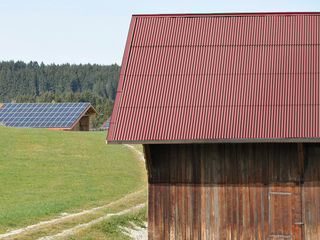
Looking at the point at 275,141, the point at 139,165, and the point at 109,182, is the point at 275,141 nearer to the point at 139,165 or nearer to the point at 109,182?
the point at 109,182

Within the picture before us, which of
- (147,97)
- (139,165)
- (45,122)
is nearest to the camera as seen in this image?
(147,97)

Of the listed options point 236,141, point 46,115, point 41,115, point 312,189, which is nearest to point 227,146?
point 236,141

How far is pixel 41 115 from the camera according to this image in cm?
6178

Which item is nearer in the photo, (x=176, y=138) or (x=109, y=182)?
(x=176, y=138)

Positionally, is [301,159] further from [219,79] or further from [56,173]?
[56,173]

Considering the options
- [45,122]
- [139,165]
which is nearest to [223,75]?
[139,165]

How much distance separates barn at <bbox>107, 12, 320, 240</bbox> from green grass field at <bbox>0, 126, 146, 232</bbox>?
960cm

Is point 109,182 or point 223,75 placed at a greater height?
point 223,75

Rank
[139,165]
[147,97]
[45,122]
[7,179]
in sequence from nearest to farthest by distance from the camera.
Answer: [147,97], [7,179], [139,165], [45,122]

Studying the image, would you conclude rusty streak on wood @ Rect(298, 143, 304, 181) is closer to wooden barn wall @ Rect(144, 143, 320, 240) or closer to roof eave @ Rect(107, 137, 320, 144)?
wooden barn wall @ Rect(144, 143, 320, 240)

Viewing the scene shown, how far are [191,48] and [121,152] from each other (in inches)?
1284

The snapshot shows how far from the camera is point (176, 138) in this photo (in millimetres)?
14125

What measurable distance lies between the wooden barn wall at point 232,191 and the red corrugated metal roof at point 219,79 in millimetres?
1019

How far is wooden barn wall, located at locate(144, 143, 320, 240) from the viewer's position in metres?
15.0
